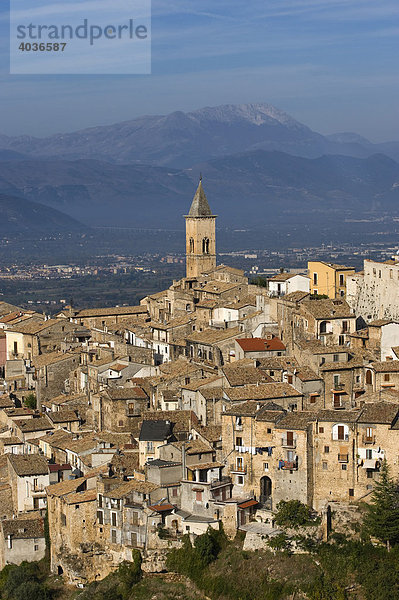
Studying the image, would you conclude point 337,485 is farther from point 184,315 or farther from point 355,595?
point 184,315

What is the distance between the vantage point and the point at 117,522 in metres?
37.8

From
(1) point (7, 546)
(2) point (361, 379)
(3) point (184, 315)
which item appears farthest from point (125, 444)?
(3) point (184, 315)

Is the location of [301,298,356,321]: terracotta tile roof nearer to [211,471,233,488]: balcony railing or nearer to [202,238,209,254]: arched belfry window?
[211,471,233,488]: balcony railing

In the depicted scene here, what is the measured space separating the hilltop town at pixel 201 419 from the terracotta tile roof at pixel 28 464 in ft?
0.33

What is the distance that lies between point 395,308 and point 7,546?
20.3 meters

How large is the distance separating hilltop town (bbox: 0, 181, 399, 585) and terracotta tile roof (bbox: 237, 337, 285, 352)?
90mm

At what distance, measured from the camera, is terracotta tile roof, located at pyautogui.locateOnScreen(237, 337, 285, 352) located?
4825 cm

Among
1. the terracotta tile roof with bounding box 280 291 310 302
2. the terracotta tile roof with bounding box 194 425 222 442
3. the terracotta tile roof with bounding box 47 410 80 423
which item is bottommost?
the terracotta tile roof with bounding box 47 410 80 423

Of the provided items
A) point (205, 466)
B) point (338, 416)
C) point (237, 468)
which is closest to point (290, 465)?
point (237, 468)

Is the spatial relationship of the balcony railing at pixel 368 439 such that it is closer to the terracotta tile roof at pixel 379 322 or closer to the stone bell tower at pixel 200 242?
the terracotta tile roof at pixel 379 322

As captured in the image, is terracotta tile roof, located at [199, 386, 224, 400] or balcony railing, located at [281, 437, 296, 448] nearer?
balcony railing, located at [281, 437, 296, 448]

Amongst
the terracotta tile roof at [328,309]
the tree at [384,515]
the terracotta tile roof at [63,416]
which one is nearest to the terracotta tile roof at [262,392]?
the tree at [384,515]

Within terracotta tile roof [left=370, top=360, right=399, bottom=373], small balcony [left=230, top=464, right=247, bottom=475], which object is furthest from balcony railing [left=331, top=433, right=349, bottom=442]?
terracotta tile roof [left=370, top=360, right=399, bottom=373]

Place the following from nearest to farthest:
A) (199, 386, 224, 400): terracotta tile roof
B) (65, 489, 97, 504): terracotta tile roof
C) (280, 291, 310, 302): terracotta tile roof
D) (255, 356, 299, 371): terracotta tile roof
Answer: (65, 489, 97, 504): terracotta tile roof < (199, 386, 224, 400): terracotta tile roof < (255, 356, 299, 371): terracotta tile roof < (280, 291, 310, 302): terracotta tile roof
